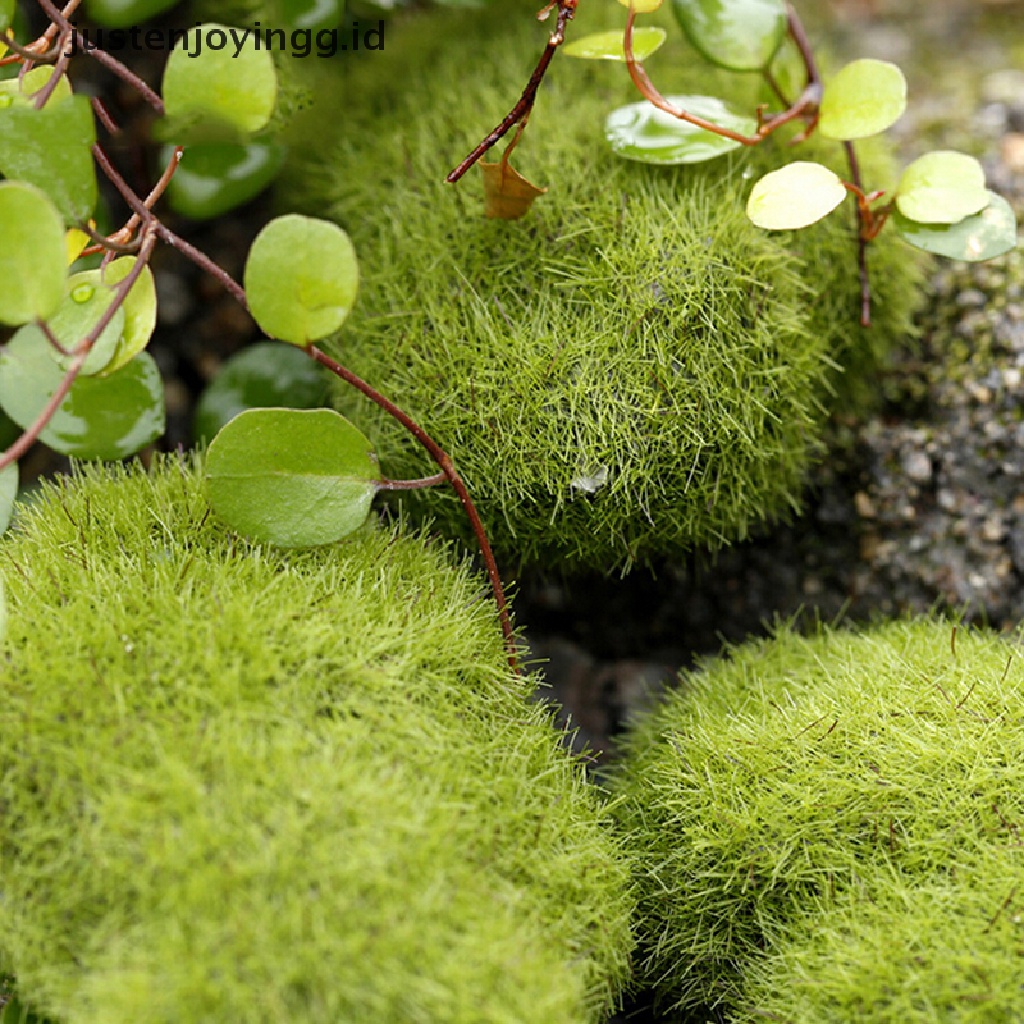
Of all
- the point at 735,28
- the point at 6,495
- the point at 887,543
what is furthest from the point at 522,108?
the point at 887,543

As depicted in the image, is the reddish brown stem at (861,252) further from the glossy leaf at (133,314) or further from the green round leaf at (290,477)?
the glossy leaf at (133,314)

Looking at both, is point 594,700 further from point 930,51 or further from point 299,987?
point 930,51

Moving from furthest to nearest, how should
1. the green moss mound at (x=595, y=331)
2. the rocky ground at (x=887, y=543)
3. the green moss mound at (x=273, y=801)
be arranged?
1. the rocky ground at (x=887, y=543)
2. the green moss mound at (x=595, y=331)
3. the green moss mound at (x=273, y=801)

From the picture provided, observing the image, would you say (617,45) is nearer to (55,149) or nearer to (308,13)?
(308,13)

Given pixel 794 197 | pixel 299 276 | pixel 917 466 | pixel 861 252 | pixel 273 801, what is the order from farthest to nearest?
pixel 917 466 → pixel 861 252 → pixel 794 197 → pixel 299 276 → pixel 273 801

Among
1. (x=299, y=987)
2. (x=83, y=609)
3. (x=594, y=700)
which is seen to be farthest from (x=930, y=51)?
(x=299, y=987)

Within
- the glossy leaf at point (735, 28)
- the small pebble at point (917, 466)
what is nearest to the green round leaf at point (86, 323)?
the glossy leaf at point (735, 28)
